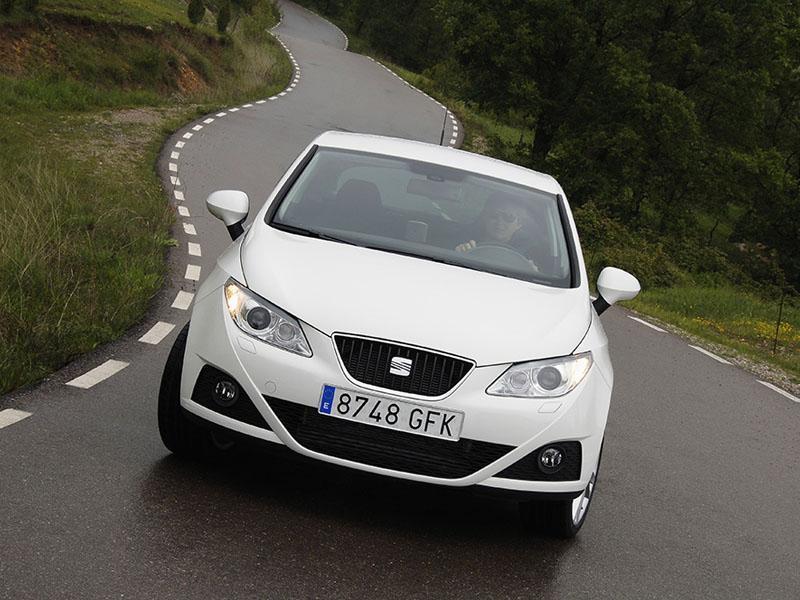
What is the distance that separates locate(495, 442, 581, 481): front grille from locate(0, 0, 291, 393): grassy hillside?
3176 mm

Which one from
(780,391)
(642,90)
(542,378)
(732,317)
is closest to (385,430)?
(542,378)

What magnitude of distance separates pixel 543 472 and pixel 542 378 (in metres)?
0.40

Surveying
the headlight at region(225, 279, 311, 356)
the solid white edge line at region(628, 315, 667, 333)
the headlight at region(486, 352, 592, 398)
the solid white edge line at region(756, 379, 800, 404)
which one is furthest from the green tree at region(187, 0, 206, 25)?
the headlight at region(486, 352, 592, 398)

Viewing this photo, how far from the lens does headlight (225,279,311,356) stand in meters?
5.35

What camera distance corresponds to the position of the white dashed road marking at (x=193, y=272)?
11609 mm

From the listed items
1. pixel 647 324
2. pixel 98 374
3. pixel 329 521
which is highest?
pixel 329 521

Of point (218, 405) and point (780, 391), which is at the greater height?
point (218, 405)

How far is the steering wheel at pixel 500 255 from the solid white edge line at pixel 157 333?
313 centimetres

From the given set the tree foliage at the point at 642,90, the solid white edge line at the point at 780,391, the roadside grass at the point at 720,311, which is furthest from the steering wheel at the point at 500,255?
the tree foliage at the point at 642,90

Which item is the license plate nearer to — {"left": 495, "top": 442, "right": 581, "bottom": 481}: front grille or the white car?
the white car

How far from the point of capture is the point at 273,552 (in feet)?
17.1

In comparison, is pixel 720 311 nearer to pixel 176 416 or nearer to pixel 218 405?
pixel 176 416

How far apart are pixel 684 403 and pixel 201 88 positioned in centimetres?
2848

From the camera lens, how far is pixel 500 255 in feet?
21.7
